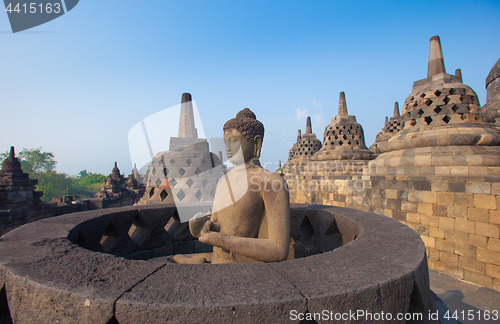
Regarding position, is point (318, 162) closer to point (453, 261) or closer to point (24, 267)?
point (453, 261)

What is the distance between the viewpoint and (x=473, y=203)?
161 inches

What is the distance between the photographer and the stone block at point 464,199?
4.13 meters

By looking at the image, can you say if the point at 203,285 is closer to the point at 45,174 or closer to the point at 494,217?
the point at 494,217

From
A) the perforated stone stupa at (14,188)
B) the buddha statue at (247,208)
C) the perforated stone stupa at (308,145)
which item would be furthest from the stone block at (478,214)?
the perforated stone stupa at (308,145)

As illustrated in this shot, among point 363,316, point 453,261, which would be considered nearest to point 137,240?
point 363,316

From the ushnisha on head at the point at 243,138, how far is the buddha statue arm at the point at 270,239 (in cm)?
39

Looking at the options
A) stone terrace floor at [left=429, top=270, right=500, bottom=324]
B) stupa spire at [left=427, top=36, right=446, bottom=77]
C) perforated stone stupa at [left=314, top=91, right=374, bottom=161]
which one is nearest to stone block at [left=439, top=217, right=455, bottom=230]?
stone terrace floor at [left=429, top=270, right=500, bottom=324]

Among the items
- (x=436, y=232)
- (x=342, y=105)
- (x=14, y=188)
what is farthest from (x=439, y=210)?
(x=14, y=188)

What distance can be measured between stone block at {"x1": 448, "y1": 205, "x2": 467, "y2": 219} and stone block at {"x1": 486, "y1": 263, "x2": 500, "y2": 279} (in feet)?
2.58

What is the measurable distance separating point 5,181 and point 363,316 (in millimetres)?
10731

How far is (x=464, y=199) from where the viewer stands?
422 centimetres

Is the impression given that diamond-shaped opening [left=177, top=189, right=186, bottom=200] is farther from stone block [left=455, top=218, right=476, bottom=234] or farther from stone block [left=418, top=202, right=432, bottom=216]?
stone block [left=455, top=218, right=476, bottom=234]

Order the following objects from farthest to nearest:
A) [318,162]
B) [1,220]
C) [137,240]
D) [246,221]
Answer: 1. [318,162]
2. [1,220]
3. [137,240]
4. [246,221]

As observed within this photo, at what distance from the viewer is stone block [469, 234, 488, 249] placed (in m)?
3.94
